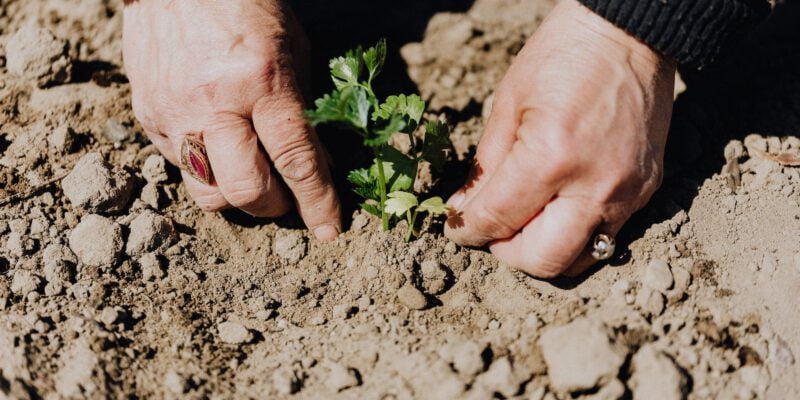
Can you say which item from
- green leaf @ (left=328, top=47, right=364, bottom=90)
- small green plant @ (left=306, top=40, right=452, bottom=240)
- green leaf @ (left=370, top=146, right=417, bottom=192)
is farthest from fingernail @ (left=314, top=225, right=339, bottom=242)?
green leaf @ (left=328, top=47, right=364, bottom=90)

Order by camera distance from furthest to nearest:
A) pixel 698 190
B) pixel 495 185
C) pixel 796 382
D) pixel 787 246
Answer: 1. pixel 698 190
2. pixel 787 246
3. pixel 495 185
4. pixel 796 382

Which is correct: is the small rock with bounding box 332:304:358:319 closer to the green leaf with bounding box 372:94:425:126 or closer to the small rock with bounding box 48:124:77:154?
the green leaf with bounding box 372:94:425:126

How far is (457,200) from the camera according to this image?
2842mm

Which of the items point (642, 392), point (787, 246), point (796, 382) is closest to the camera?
point (642, 392)

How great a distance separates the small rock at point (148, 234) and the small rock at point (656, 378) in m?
2.08

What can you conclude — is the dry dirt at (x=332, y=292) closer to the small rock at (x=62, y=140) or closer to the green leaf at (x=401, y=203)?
the small rock at (x=62, y=140)

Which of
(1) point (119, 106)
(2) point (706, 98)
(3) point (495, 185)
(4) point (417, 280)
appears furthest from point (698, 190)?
(1) point (119, 106)

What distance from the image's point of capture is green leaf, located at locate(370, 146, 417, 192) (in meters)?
2.74

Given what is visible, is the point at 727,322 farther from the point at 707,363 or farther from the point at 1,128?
the point at 1,128

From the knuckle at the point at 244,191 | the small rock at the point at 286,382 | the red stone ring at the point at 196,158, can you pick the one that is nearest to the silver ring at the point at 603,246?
the small rock at the point at 286,382

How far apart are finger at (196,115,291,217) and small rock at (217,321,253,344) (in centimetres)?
53

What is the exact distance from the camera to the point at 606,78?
2.51 meters

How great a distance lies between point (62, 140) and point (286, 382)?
1783 millimetres

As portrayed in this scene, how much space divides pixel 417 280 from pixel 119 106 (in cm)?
190
